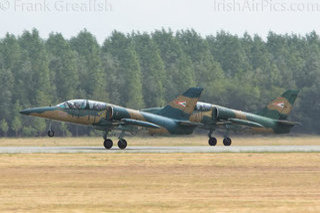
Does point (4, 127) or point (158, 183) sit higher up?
point (4, 127)

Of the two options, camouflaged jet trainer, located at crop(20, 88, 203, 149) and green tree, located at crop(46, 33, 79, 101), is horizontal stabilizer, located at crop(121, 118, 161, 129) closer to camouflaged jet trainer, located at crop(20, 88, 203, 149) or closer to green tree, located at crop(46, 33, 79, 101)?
camouflaged jet trainer, located at crop(20, 88, 203, 149)

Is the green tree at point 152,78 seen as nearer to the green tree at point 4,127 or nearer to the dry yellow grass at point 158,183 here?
the green tree at point 4,127

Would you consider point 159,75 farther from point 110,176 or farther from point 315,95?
point 110,176

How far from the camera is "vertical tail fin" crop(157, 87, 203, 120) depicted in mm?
51312

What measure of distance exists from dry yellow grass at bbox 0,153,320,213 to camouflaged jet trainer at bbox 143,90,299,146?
13257 mm

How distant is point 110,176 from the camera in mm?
30609

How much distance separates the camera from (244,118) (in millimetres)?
56438

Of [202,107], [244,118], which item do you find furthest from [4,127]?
[244,118]

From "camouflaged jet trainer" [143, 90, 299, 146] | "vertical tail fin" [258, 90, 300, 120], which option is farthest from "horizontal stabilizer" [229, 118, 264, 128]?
"vertical tail fin" [258, 90, 300, 120]

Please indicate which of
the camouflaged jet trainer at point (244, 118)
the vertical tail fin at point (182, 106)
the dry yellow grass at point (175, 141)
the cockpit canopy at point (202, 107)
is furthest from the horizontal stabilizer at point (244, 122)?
the vertical tail fin at point (182, 106)

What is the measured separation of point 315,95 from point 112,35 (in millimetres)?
79532

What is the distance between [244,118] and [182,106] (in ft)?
23.3

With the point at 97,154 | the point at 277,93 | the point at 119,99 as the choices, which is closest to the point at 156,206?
the point at 97,154

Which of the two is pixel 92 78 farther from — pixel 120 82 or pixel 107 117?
pixel 107 117
